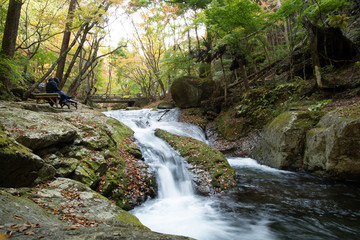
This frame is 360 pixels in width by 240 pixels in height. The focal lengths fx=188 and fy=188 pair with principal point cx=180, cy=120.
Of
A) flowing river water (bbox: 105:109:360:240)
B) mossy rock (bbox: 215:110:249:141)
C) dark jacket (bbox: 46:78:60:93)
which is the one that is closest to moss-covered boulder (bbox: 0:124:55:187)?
flowing river water (bbox: 105:109:360:240)

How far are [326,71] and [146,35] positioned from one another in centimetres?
2000

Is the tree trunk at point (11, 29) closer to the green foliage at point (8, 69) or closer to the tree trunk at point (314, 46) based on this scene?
the green foliage at point (8, 69)

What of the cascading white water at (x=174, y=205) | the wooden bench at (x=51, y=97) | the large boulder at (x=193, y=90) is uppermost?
the large boulder at (x=193, y=90)

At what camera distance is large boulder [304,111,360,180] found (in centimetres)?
572

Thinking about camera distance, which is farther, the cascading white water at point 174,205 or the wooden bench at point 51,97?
the wooden bench at point 51,97

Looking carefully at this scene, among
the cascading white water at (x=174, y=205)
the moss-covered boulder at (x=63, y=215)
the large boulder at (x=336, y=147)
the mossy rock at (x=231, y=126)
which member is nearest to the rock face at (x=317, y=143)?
the large boulder at (x=336, y=147)

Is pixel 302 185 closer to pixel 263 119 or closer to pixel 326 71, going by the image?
pixel 263 119

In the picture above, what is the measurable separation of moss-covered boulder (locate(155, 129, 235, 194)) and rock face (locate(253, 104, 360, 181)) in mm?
2513

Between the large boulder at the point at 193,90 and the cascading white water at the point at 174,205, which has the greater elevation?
the large boulder at the point at 193,90

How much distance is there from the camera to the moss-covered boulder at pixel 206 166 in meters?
6.47

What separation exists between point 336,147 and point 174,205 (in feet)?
17.7

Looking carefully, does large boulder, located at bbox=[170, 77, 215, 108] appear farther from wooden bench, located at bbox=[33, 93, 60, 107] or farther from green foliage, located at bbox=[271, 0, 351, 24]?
wooden bench, located at bbox=[33, 93, 60, 107]

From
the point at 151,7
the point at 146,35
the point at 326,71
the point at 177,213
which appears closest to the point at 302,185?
the point at 177,213

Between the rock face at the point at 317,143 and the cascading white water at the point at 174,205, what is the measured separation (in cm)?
421
